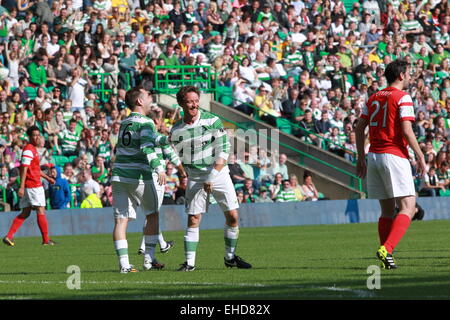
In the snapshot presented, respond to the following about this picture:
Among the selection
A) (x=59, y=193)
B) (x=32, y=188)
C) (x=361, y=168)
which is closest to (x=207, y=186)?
(x=361, y=168)

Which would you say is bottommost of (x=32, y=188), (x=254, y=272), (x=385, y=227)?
(x=254, y=272)

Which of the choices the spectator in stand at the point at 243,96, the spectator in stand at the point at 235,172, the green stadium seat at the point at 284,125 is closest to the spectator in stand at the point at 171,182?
the spectator in stand at the point at 235,172

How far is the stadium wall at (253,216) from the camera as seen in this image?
24969mm

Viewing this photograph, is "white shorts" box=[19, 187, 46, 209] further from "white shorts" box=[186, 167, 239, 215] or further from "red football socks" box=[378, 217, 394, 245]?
"red football socks" box=[378, 217, 394, 245]

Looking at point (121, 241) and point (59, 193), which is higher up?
point (59, 193)

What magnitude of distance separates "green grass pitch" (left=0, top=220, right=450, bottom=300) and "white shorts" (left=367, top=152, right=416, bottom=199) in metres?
0.86

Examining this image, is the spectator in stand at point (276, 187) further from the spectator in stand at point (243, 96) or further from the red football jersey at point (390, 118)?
the red football jersey at point (390, 118)

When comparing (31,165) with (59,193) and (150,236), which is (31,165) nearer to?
(59,193)

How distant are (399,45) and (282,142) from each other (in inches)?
297

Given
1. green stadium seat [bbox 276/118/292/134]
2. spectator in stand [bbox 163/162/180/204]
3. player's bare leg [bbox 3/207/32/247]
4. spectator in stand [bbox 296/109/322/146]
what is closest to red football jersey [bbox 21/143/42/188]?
player's bare leg [bbox 3/207/32/247]

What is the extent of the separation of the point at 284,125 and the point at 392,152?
60.0ft

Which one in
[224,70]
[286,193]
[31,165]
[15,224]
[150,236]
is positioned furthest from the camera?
[224,70]

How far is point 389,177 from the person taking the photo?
39.8ft
